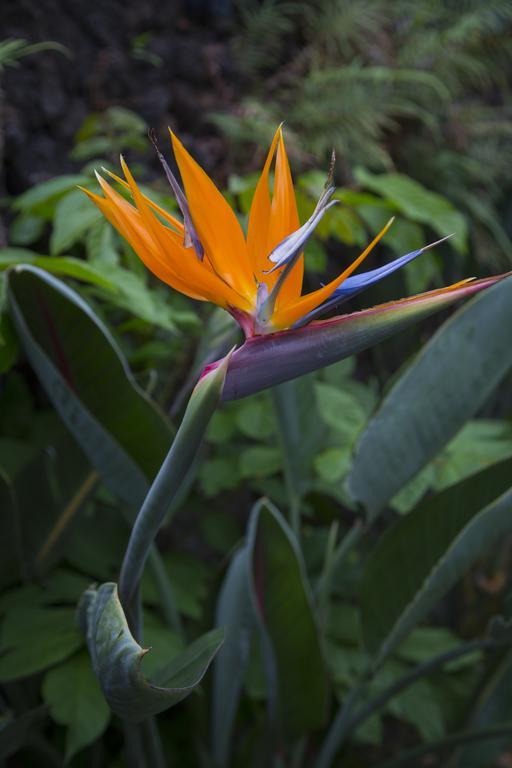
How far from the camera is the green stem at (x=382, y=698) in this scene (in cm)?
73

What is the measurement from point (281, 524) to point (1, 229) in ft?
1.58

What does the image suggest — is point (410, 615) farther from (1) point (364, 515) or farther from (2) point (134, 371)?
(2) point (134, 371)

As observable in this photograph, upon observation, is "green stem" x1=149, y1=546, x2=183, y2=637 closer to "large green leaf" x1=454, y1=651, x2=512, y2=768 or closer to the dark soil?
"large green leaf" x1=454, y1=651, x2=512, y2=768

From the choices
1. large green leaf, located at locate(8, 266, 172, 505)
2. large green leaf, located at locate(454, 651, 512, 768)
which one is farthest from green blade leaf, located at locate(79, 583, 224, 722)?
large green leaf, located at locate(454, 651, 512, 768)

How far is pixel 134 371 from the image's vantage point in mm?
996

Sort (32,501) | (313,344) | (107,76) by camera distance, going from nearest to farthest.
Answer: (313,344) → (32,501) → (107,76)

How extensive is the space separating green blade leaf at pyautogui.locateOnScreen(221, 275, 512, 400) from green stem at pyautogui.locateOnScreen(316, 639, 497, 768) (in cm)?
41

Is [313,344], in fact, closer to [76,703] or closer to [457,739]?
[76,703]

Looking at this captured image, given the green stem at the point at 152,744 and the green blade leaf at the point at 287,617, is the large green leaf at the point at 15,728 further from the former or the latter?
the green blade leaf at the point at 287,617

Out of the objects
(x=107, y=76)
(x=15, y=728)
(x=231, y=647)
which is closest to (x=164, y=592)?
(x=231, y=647)

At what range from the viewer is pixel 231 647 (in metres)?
0.78

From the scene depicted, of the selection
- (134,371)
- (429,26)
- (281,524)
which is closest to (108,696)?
(281,524)

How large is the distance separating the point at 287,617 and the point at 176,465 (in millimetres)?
380

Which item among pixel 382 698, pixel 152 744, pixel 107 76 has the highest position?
pixel 107 76
